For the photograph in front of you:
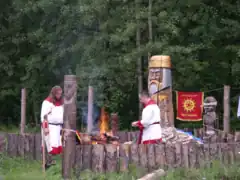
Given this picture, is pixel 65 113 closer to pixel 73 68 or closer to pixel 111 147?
pixel 111 147

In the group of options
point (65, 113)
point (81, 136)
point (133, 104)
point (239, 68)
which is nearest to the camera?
point (65, 113)

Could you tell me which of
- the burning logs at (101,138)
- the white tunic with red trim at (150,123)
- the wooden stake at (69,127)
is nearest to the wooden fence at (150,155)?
the wooden stake at (69,127)

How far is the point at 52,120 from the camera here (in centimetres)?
1108

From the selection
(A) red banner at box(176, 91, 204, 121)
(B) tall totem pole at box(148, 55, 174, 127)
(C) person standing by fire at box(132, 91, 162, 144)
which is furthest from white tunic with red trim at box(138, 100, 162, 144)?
(A) red banner at box(176, 91, 204, 121)

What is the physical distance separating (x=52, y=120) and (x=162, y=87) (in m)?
2.93

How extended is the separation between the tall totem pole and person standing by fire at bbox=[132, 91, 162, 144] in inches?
78.0

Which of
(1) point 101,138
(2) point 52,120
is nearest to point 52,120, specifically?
(2) point 52,120

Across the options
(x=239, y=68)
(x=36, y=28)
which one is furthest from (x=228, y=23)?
(x=36, y=28)

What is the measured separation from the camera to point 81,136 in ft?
35.3

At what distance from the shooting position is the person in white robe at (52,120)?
35.7 ft

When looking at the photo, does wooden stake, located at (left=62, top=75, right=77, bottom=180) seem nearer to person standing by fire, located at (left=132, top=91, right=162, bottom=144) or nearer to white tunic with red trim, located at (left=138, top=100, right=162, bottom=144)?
person standing by fire, located at (left=132, top=91, right=162, bottom=144)

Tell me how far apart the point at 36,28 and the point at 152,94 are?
12916mm

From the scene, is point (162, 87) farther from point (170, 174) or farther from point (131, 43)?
point (131, 43)

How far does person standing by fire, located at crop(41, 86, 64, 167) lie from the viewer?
35.7 feet
